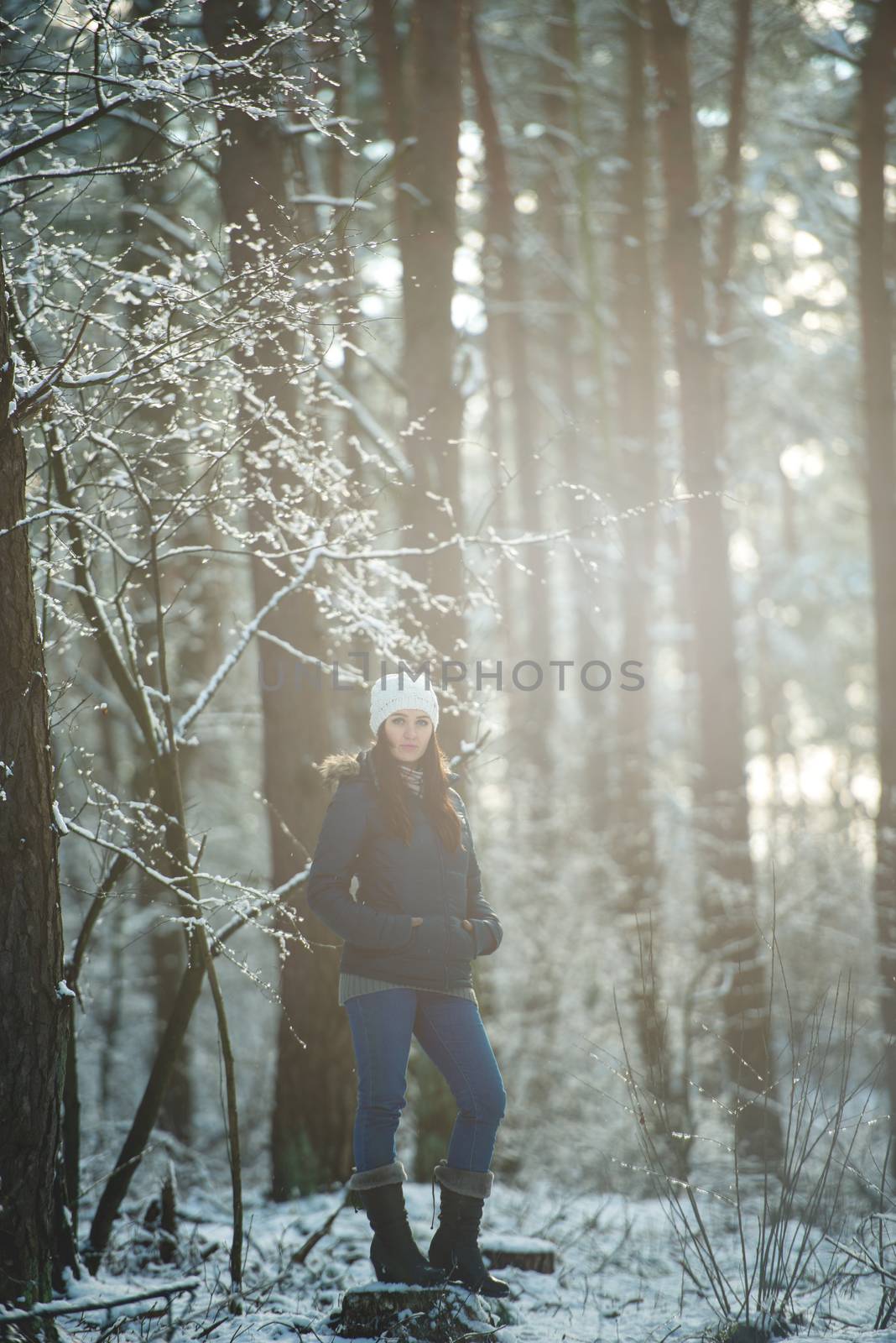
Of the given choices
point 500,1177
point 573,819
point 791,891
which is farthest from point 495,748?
point 500,1177

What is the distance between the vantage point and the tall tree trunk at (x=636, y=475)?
442 inches

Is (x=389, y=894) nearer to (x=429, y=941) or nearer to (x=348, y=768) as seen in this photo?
(x=429, y=941)

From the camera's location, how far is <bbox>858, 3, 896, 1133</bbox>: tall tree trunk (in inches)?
364

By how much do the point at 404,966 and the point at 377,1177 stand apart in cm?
67

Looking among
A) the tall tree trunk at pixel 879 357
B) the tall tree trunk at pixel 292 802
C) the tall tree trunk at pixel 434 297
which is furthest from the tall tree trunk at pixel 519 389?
the tall tree trunk at pixel 292 802

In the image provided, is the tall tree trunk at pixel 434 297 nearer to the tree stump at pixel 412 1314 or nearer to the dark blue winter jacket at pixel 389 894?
the dark blue winter jacket at pixel 389 894

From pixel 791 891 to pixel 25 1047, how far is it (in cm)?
795

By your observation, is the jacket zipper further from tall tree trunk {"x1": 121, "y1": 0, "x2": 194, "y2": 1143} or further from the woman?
tall tree trunk {"x1": 121, "y1": 0, "x2": 194, "y2": 1143}

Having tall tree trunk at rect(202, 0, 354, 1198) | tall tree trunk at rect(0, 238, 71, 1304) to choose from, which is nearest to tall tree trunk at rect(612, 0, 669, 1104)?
tall tree trunk at rect(202, 0, 354, 1198)

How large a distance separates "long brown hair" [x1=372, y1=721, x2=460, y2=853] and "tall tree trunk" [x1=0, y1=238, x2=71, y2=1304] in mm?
1113

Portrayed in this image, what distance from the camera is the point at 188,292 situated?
3402 millimetres

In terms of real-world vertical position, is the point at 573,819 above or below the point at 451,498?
below

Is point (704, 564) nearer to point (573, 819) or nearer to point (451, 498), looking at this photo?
point (451, 498)

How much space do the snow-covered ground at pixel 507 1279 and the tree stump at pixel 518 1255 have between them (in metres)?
0.05
